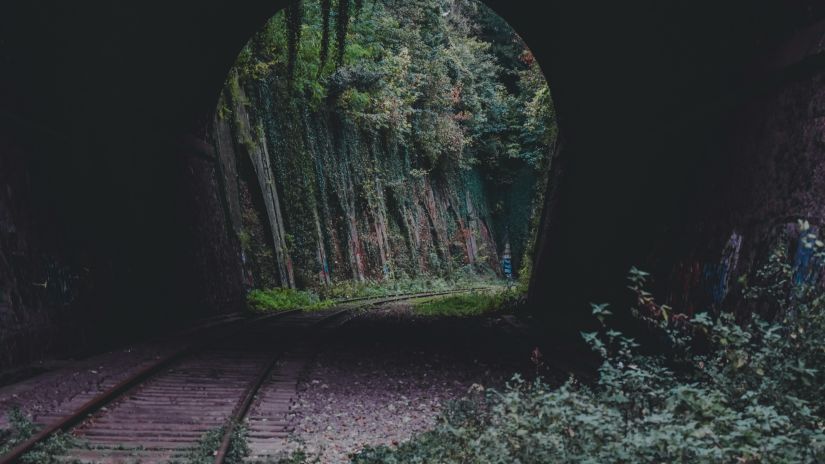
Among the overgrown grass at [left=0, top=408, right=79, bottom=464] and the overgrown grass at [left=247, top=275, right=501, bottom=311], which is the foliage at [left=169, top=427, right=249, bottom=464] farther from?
the overgrown grass at [left=247, top=275, right=501, bottom=311]

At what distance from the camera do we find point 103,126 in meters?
9.62

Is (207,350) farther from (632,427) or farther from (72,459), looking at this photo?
(632,427)

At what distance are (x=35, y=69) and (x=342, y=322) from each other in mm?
7033

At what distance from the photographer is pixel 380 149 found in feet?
86.2

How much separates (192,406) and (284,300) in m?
10.7

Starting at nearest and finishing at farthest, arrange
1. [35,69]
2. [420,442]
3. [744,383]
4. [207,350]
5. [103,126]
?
[744,383]
[420,442]
[35,69]
[207,350]
[103,126]

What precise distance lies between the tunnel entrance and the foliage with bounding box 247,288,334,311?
0.08 meters

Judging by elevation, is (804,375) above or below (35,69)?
below

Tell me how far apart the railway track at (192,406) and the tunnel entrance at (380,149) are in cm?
711

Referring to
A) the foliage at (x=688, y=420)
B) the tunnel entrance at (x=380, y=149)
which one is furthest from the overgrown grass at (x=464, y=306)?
the foliage at (x=688, y=420)

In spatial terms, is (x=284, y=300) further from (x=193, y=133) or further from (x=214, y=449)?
(x=214, y=449)

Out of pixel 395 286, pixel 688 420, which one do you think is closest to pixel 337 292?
pixel 395 286

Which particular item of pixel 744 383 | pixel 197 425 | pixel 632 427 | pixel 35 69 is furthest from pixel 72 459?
pixel 35 69

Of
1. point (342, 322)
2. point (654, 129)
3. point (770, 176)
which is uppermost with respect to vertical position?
point (654, 129)
